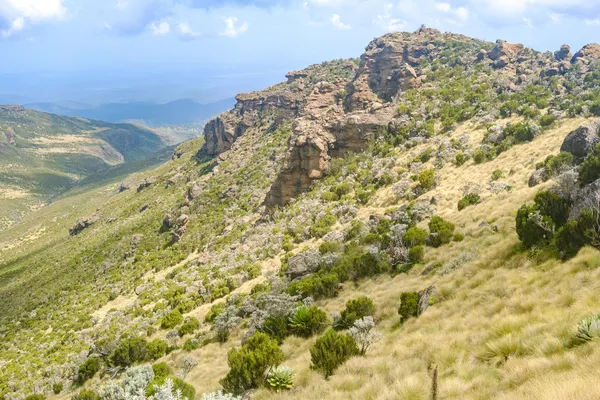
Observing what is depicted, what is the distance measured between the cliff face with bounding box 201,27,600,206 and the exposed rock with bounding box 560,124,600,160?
20743mm

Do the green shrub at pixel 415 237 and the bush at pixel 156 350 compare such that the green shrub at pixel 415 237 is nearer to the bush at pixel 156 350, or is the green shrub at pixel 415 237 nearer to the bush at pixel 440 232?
the bush at pixel 440 232

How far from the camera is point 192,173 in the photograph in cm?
7412

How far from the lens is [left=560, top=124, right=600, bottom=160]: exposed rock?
1772 cm

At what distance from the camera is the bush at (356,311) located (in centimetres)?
1211

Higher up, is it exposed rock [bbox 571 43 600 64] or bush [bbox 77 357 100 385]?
exposed rock [bbox 571 43 600 64]

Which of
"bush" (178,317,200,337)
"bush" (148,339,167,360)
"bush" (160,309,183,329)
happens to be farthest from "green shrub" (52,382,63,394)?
"bush" (178,317,200,337)

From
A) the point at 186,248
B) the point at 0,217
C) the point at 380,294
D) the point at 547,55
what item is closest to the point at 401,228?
the point at 380,294

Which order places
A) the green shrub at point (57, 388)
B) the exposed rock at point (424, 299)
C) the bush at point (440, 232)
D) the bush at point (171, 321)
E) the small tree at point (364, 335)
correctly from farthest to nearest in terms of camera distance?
the bush at point (171, 321) < the green shrub at point (57, 388) < the bush at point (440, 232) < the exposed rock at point (424, 299) < the small tree at point (364, 335)

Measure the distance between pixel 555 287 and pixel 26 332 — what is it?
45.0 m

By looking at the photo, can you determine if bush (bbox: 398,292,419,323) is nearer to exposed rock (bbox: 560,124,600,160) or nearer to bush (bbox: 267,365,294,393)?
bush (bbox: 267,365,294,393)

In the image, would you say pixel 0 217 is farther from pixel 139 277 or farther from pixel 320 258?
pixel 320 258

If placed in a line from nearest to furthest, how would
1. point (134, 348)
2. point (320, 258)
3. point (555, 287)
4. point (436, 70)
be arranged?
point (555, 287)
point (134, 348)
point (320, 258)
point (436, 70)

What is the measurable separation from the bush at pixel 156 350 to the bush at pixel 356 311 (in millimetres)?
11306

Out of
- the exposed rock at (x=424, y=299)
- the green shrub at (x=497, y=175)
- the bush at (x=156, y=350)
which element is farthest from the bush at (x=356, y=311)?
the green shrub at (x=497, y=175)
